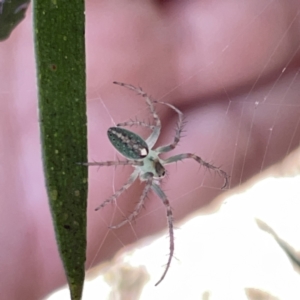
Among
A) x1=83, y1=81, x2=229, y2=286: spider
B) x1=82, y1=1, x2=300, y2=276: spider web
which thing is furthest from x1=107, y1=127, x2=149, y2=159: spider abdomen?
x1=82, y1=1, x2=300, y2=276: spider web

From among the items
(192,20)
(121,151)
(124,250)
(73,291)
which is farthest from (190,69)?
(73,291)

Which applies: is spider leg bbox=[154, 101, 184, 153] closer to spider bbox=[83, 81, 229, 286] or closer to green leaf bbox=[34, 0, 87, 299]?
spider bbox=[83, 81, 229, 286]

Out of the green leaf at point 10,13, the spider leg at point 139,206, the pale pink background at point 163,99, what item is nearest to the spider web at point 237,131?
the pale pink background at point 163,99

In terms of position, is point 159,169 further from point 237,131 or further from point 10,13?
point 10,13

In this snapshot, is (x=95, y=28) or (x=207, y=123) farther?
(x=207, y=123)

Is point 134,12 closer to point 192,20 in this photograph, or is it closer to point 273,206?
point 192,20

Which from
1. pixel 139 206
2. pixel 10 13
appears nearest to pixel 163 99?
pixel 139 206
